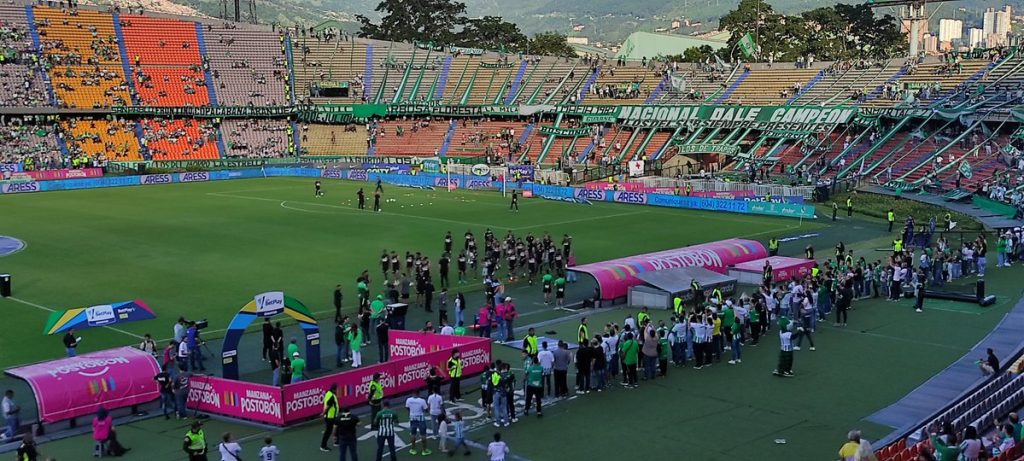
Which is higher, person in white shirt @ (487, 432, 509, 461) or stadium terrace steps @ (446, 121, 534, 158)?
stadium terrace steps @ (446, 121, 534, 158)

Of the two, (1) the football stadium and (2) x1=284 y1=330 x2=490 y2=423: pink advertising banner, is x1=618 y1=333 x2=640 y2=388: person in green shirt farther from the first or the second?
(2) x1=284 y1=330 x2=490 y2=423: pink advertising banner

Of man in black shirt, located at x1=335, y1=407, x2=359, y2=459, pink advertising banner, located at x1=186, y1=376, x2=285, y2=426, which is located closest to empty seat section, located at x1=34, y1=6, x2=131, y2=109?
pink advertising banner, located at x1=186, y1=376, x2=285, y2=426

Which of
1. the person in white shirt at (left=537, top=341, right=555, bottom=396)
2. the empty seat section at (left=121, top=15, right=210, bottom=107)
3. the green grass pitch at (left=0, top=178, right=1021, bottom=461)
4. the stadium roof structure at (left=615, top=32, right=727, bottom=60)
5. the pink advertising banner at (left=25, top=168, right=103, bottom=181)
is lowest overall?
the green grass pitch at (left=0, top=178, right=1021, bottom=461)

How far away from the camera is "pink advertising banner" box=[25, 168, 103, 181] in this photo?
72312 millimetres

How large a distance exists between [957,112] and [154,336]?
185ft

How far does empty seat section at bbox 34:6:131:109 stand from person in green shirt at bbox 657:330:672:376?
77.4 meters

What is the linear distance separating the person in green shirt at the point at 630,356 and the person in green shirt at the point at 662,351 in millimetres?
670

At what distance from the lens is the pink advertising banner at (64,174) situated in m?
72.3

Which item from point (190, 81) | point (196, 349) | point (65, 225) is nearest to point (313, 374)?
point (196, 349)

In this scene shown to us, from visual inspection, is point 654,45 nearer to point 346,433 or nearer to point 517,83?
point 517,83

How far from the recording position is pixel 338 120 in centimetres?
9688

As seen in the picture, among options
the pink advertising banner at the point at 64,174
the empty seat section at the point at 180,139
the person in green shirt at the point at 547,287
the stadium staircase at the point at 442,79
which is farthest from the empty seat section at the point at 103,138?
the person in green shirt at the point at 547,287

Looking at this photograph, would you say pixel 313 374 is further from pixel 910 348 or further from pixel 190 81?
pixel 190 81

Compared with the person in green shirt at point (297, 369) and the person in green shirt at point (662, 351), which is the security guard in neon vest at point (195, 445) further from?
the person in green shirt at point (662, 351)
